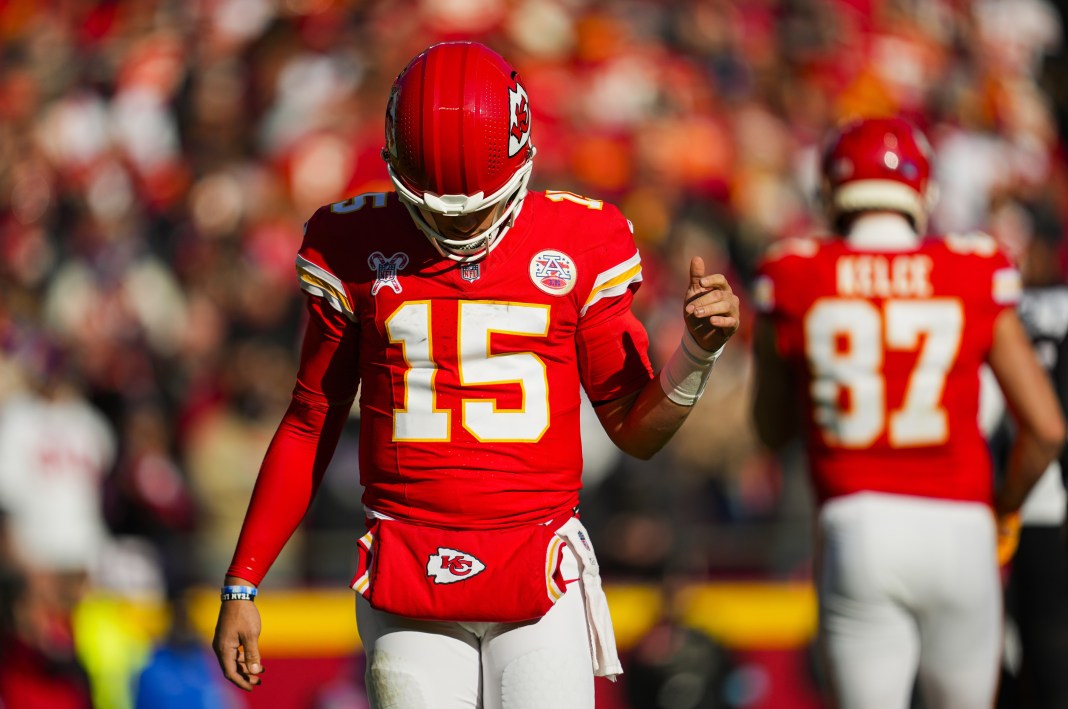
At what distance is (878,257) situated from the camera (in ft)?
14.0

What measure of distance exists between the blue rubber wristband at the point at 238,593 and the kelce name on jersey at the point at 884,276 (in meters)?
2.00

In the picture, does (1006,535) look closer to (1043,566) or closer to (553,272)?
(1043,566)

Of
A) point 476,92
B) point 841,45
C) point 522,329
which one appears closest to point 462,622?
point 522,329

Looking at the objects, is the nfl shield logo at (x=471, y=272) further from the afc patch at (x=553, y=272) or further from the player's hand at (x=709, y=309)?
the player's hand at (x=709, y=309)

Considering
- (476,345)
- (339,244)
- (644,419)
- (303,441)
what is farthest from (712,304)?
(303,441)

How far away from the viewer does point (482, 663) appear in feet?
10.1

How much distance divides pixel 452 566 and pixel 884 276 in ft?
6.03

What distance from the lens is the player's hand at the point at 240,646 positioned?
3.12 m

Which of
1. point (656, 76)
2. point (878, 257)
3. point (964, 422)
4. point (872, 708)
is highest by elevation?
point (656, 76)

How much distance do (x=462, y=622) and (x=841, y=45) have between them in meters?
9.80

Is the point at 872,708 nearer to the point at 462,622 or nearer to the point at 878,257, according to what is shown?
the point at 878,257

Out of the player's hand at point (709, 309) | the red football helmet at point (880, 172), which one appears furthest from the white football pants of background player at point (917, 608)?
the player's hand at point (709, 309)

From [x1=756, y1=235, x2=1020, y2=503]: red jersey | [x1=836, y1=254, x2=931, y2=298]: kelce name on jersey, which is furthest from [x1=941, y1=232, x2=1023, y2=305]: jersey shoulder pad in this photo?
[x1=836, y1=254, x2=931, y2=298]: kelce name on jersey

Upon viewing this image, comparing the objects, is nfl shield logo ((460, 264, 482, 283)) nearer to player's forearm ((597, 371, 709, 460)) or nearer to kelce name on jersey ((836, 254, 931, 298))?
player's forearm ((597, 371, 709, 460))
